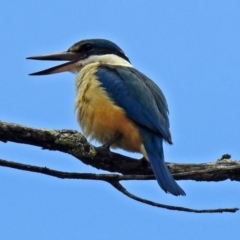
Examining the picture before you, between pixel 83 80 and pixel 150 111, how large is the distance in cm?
73

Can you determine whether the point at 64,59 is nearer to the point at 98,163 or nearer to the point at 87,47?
the point at 87,47

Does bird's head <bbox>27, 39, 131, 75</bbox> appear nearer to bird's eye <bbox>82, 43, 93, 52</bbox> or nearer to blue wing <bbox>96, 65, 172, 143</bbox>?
bird's eye <bbox>82, 43, 93, 52</bbox>

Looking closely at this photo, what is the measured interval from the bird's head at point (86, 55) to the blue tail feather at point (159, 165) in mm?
1380

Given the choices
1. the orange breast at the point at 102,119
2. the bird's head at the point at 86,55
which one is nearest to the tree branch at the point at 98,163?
the orange breast at the point at 102,119

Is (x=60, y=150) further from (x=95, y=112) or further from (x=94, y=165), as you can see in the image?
(x=95, y=112)

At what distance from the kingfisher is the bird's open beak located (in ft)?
0.92

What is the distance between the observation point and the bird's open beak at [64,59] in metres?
5.60

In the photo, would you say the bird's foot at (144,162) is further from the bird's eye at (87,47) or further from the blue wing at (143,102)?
the bird's eye at (87,47)

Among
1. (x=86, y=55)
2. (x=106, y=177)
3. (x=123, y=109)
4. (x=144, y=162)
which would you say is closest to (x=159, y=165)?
(x=144, y=162)

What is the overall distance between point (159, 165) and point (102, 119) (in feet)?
2.52

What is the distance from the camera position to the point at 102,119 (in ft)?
15.2

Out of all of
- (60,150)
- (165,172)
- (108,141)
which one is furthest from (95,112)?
(60,150)

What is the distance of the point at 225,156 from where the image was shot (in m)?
4.08

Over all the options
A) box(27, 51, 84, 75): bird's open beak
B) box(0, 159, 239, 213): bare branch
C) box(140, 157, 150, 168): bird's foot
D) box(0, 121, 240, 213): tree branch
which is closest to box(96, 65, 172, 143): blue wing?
box(140, 157, 150, 168): bird's foot
